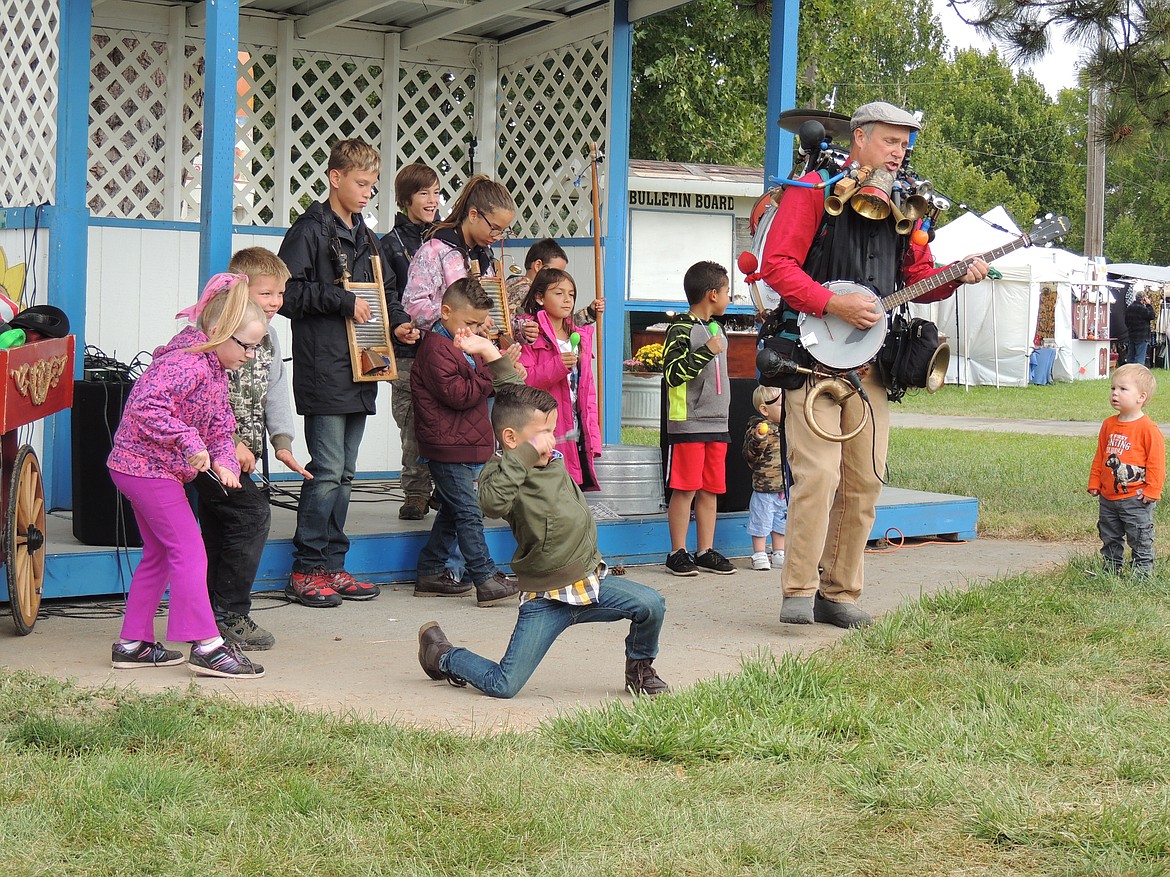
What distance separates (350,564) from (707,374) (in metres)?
1.97

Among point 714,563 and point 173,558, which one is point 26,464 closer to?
point 173,558

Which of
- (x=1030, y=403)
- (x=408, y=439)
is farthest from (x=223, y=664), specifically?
(x=1030, y=403)

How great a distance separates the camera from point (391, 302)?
6.46m

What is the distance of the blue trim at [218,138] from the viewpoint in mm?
5961

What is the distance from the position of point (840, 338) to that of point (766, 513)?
6.01 feet

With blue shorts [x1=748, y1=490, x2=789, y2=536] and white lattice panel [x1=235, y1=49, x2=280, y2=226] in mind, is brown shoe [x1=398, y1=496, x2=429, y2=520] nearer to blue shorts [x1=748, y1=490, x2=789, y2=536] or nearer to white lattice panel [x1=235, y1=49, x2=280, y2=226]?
blue shorts [x1=748, y1=490, x2=789, y2=536]

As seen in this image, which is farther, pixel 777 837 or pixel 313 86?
pixel 313 86

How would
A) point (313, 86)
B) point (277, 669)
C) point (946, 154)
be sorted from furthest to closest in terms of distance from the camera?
point (946, 154) → point (313, 86) → point (277, 669)

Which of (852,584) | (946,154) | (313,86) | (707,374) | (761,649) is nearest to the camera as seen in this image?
(761,649)

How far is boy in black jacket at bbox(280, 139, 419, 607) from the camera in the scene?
5.97 meters

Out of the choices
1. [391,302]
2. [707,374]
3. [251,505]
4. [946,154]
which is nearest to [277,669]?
[251,505]

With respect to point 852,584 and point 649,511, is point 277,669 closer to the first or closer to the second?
point 852,584

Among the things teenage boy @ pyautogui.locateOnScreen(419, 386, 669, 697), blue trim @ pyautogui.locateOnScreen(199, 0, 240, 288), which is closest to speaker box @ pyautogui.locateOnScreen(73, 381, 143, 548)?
blue trim @ pyautogui.locateOnScreen(199, 0, 240, 288)

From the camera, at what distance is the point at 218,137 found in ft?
19.5
